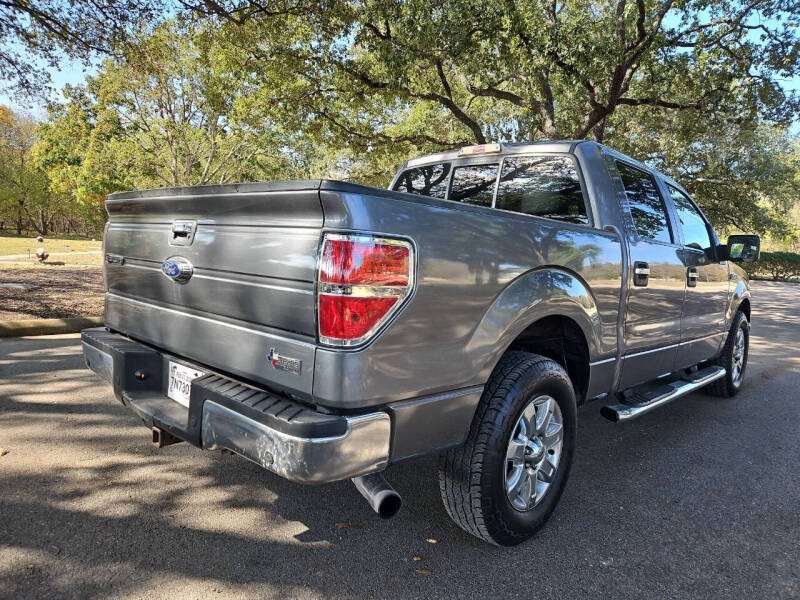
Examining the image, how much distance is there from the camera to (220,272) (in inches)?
87.4

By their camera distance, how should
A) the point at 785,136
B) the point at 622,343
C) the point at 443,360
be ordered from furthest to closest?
the point at 785,136 → the point at 622,343 → the point at 443,360

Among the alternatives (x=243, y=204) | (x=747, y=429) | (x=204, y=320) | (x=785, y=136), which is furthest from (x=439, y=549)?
(x=785, y=136)

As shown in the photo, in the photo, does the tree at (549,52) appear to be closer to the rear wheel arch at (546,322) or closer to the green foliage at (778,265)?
the rear wheel arch at (546,322)

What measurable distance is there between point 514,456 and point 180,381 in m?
1.60

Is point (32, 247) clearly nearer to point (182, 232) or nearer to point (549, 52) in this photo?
point (549, 52)

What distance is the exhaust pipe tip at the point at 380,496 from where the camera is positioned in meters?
1.93

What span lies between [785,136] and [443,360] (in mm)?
30501

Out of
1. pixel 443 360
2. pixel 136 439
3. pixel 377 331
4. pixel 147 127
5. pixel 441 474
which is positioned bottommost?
pixel 136 439

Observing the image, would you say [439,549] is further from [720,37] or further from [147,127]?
[147,127]

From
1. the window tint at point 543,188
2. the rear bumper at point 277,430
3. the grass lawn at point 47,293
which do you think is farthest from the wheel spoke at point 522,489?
the grass lawn at point 47,293

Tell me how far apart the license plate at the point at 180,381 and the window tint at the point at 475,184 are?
2067mm

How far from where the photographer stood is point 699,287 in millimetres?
4184

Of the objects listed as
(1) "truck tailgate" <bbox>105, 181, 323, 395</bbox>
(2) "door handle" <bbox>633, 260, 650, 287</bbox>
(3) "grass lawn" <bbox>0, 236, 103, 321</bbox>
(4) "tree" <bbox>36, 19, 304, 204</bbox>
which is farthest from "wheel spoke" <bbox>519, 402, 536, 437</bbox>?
(4) "tree" <bbox>36, 19, 304, 204</bbox>

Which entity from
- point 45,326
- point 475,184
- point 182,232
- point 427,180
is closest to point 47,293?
point 45,326
